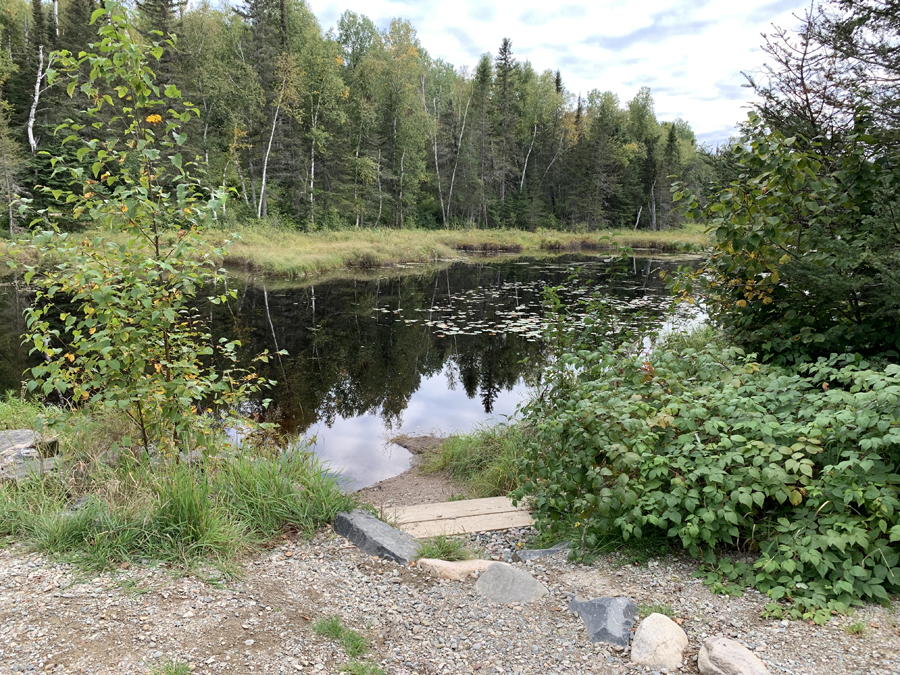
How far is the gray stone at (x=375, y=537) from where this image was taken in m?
3.59

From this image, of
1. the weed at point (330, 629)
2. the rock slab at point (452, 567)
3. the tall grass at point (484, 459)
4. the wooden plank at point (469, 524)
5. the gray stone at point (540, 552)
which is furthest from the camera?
the tall grass at point (484, 459)

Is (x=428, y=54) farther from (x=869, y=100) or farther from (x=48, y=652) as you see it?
(x=48, y=652)

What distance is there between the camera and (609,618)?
2.75m

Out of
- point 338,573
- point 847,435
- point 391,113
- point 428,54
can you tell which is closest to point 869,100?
point 847,435

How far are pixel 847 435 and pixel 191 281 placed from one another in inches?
170

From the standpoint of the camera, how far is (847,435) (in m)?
2.92

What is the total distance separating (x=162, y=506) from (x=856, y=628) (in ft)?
12.7

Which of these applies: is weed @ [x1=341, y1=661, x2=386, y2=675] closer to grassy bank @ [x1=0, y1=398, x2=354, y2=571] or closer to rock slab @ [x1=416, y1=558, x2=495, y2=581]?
rock slab @ [x1=416, y1=558, x2=495, y2=581]

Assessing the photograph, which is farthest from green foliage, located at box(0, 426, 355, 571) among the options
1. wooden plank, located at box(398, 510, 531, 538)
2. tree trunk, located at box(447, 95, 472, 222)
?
tree trunk, located at box(447, 95, 472, 222)

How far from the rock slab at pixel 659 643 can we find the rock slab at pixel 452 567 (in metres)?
1.01

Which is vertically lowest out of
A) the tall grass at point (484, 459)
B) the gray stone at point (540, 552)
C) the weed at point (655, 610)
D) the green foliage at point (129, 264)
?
the tall grass at point (484, 459)

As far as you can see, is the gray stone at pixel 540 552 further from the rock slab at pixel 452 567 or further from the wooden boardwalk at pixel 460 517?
the wooden boardwalk at pixel 460 517

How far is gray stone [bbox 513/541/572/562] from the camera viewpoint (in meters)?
3.70

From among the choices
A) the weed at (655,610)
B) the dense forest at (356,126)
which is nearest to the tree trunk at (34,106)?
the dense forest at (356,126)
